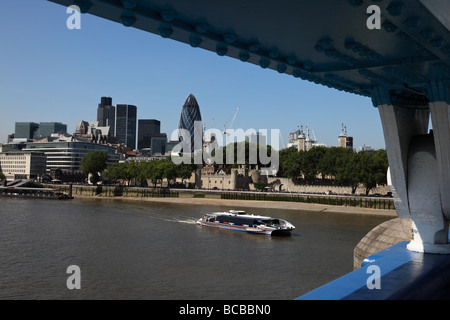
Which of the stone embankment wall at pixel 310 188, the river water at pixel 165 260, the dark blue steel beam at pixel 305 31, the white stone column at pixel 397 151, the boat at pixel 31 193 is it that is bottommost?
the river water at pixel 165 260

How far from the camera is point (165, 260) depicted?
26766 millimetres

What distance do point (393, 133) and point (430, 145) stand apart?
5.07ft

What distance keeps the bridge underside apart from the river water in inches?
339

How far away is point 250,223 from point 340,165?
4643 centimetres

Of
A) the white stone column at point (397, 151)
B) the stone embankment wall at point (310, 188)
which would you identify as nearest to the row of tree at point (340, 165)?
the stone embankment wall at point (310, 188)

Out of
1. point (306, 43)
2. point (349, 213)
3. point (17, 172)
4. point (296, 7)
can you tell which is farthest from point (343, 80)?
point (17, 172)

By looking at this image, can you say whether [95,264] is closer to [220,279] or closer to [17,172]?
[220,279]

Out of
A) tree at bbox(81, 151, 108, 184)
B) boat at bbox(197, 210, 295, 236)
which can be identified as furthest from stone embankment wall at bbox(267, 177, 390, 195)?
tree at bbox(81, 151, 108, 184)

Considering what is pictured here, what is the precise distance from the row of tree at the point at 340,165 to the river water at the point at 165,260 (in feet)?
113

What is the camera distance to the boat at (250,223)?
40406mm

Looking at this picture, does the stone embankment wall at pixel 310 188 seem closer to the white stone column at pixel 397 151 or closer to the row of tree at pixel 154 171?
the row of tree at pixel 154 171

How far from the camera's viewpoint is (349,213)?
65.1 meters

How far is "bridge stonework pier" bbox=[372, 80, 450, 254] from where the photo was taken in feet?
45.9

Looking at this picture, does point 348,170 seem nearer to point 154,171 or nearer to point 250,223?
point 250,223
